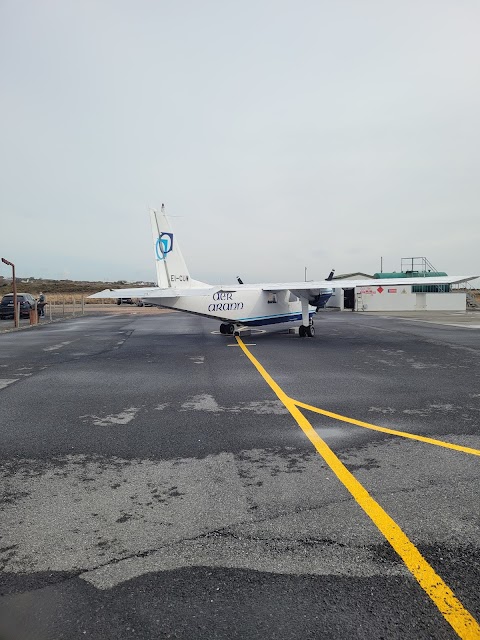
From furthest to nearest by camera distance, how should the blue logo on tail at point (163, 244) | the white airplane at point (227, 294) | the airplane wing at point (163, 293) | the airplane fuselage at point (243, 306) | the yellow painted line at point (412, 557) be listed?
the blue logo on tail at point (163, 244)
the airplane fuselage at point (243, 306)
the white airplane at point (227, 294)
the airplane wing at point (163, 293)
the yellow painted line at point (412, 557)

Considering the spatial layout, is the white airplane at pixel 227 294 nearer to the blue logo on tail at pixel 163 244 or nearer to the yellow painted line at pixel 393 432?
→ the blue logo on tail at pixel 163 244

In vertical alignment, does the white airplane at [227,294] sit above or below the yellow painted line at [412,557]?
above

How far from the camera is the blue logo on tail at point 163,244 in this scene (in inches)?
757

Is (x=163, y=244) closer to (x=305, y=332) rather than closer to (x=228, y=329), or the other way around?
(x=228, y=329)

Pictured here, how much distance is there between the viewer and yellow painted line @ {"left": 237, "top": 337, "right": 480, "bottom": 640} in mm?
2607

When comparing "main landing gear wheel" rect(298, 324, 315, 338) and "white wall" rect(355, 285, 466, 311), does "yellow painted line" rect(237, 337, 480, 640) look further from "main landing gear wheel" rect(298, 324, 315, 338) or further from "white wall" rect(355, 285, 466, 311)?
"white wall" rect(355, 285, 466, 311)

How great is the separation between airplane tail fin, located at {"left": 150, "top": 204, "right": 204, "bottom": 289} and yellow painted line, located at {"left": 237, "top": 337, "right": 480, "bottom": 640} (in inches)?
580

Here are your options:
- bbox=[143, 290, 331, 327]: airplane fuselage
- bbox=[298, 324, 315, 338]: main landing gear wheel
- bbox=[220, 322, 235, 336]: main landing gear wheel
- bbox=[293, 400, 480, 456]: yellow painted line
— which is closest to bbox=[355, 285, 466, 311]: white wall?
bbox=[143, 290, 331, 327]: airplane fuselage

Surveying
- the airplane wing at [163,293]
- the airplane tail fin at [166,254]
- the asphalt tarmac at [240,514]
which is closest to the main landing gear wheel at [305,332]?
the airplane wing at [163,293]

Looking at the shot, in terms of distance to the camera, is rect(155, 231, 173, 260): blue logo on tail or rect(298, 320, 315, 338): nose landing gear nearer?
rect(155, 231, 173, 260): blue logo on tail

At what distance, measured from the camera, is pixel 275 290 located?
826 inches

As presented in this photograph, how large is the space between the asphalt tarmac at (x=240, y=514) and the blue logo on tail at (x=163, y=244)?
11101 mm

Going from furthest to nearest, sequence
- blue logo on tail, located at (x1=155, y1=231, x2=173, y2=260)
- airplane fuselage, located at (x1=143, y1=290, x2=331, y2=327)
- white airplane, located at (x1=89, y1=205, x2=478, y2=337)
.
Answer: blue logo on tail, located at (x1=155, y1=231, x2=173, y2=260) → airplane fuselage, located at (x1=143, y1=290, x2=331, y2=327) → white airplane, located at (x1=89, y1=205, x2=478, y2=337)

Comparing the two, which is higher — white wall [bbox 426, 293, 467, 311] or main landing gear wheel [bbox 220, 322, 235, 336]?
white wall [bbox 426, 293, 467, 311]
